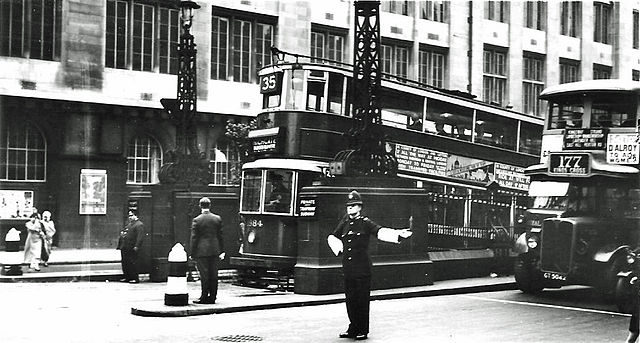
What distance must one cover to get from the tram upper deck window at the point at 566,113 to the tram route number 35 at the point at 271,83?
19.0 ft

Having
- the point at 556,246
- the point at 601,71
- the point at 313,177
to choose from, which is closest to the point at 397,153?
the point at 313,177

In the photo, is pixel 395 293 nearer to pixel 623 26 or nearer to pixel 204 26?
pixel 623 26

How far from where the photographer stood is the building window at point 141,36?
94.9ft

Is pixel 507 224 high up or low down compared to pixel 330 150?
down

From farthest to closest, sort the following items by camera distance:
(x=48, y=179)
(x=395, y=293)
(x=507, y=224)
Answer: (x=48, y=179)
(x=507, y=224)
(x=395, y=293)

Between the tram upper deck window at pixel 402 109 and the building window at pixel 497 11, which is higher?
the building window at pixel 497 11

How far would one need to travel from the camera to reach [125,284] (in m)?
18.9

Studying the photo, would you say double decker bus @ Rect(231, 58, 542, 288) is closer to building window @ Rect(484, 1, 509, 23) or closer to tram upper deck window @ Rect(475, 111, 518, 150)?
tram upper deck window @ Rect(475, 111, 518, 150)

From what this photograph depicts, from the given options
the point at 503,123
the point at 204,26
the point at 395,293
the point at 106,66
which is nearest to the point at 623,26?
the point at 503,123

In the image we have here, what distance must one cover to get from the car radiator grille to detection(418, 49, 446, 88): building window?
20879 mm

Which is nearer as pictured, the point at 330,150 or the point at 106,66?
the point at 330,150

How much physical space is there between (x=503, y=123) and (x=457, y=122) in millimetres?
1764

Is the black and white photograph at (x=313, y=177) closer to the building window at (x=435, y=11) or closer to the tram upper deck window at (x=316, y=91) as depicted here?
the tram upper deck window at (x=316, y=91)

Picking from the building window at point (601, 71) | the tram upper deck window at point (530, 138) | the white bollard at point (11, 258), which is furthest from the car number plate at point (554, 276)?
the white bollard at point (11, 258)
